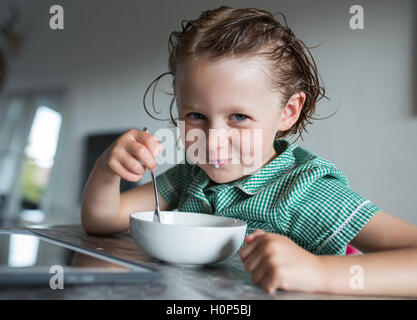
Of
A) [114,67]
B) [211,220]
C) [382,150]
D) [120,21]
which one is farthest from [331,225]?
[114,67]

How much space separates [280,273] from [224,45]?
0.43m

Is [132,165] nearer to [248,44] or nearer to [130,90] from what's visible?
[248,44]

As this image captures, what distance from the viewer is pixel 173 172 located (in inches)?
35.7

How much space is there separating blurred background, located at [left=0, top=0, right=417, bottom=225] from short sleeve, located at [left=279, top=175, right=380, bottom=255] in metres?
0.64

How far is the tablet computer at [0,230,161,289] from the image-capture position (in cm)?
33

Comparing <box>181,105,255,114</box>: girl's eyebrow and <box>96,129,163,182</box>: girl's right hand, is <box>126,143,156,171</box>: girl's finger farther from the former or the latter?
<box>181,105,255,114</box>: girl's eyebrow

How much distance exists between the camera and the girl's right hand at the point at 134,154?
55 centimetres

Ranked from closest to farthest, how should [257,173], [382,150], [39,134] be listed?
[257,173], [382,150], [39,134]

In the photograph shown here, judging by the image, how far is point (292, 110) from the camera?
809 millimetres

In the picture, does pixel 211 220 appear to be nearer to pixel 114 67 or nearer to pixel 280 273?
pixel 280 273

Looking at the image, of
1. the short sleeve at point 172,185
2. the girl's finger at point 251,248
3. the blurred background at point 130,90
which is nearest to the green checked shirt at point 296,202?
the short sleeve at point 172,185

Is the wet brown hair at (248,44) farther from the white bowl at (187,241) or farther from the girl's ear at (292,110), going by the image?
the white bowl at (187,241)

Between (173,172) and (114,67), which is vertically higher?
(114,67)
